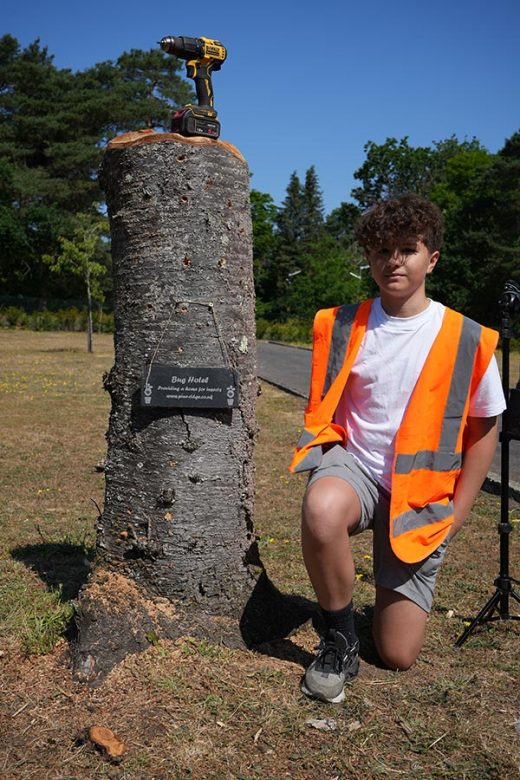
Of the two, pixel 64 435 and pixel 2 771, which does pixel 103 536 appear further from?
pixel 64 435

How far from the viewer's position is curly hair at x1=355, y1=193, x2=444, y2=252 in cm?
310

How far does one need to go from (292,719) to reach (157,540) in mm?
910

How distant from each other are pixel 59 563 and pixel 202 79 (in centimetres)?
287

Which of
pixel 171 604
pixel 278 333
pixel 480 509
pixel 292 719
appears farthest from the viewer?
pixel 278 333

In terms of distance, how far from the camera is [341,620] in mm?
3080

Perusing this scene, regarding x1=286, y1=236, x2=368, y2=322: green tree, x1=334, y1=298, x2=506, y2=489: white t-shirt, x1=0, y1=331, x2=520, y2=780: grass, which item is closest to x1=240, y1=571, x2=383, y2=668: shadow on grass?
x1=0, y1=331, x2=520, y2=780: grass

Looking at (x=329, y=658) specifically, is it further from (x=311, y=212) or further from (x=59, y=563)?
(x=311, y=212)

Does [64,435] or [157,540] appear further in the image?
[64,435]

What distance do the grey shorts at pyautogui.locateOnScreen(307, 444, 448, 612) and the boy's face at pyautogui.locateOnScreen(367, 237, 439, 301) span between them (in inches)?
27.3

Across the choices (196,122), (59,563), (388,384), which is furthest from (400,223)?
(59,563)

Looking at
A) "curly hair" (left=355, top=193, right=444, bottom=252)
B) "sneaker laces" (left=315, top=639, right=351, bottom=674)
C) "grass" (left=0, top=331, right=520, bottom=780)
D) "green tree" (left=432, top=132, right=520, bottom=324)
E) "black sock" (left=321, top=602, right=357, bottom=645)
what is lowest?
"grass" (left=0, top=331, right=520, bottom=780)

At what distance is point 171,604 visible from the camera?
130 inches

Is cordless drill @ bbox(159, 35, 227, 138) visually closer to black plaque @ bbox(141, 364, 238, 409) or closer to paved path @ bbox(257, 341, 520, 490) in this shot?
black plaque @ bbox(141, 364, 238, 409)

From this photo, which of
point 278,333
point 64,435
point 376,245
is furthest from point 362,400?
point 278,333
